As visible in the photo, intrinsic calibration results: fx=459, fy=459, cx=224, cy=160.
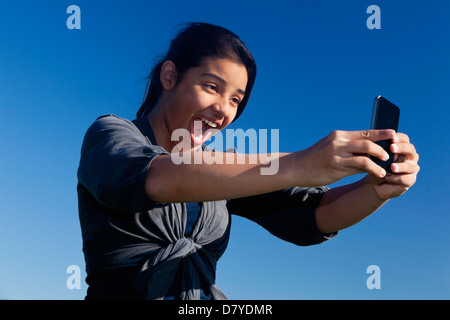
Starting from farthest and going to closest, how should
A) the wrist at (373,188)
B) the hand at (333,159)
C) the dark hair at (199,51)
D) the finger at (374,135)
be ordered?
the dark hair at (199,51) < the wrist at (373,188) < the finger at (374,135) < the hand at (333,159)

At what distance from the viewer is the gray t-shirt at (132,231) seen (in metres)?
1.77

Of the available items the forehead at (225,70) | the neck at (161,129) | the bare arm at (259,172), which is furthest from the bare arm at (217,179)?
the forehead at (225,70)

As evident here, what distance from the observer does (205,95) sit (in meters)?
2.64

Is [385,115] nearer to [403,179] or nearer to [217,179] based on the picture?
[403,179]

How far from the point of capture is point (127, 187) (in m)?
1.71

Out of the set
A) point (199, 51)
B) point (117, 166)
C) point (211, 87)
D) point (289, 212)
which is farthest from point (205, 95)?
point (117, 166)

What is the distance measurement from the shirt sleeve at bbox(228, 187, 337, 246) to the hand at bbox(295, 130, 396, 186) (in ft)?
3.58

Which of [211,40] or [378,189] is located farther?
[211,40]

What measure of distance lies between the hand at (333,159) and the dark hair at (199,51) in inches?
49.0

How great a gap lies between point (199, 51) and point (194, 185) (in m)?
1.34

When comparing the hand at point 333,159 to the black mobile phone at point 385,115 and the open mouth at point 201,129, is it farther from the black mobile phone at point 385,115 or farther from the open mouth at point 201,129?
the open mouth at point 201,129
